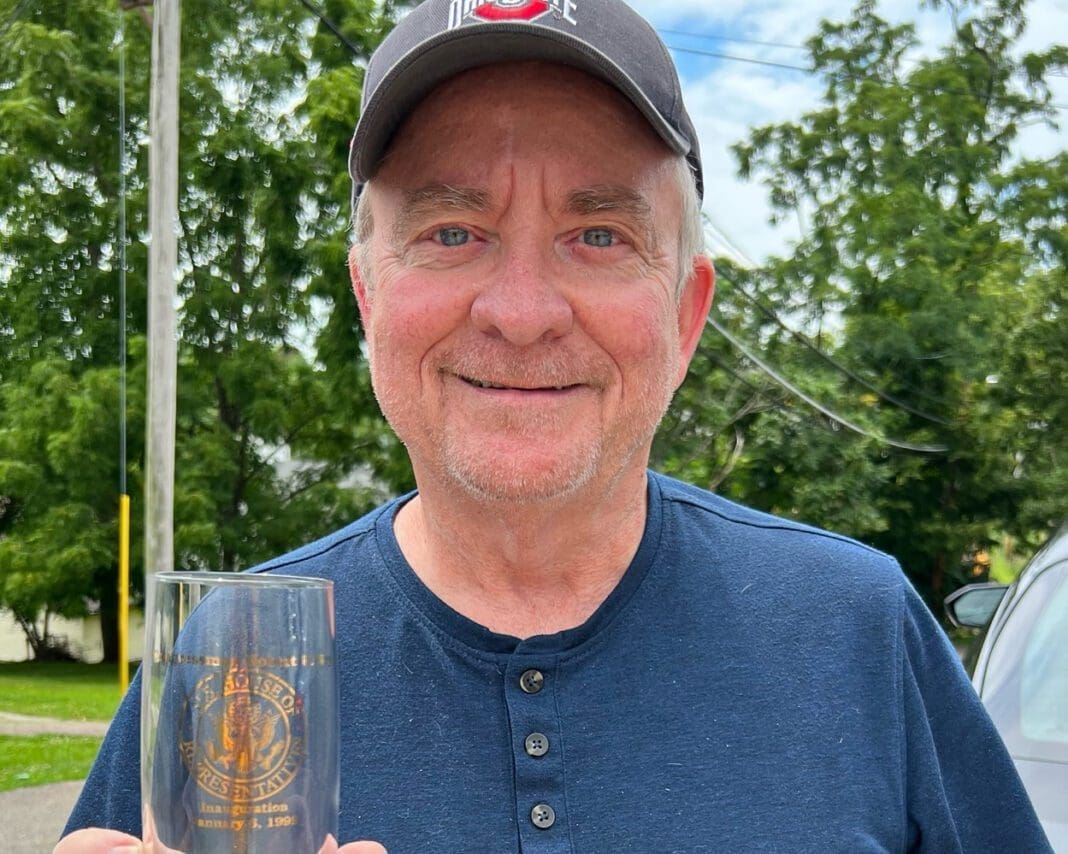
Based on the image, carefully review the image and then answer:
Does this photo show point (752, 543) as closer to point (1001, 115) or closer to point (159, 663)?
point (159, 663)

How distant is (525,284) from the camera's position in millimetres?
1724


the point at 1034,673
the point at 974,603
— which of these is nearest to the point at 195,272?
the point at 974,603

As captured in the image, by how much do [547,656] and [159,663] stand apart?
0.63 metres

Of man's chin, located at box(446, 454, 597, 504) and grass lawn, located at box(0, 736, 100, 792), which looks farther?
grass lawn, located at box(0, 736, 100, 792)

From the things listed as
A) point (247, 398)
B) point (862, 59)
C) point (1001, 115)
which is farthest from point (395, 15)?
point (1001, 115)

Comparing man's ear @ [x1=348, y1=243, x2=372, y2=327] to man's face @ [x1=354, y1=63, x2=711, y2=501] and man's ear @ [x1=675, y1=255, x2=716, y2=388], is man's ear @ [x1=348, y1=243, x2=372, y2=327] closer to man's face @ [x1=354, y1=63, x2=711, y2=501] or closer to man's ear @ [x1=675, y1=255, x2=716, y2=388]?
man's face @ [x1=354, y1=63, x2=711, y2=501]

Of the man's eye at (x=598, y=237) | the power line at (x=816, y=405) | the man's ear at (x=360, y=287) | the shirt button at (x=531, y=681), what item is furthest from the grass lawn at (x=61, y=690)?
the man's eye at (x=598, y=237)

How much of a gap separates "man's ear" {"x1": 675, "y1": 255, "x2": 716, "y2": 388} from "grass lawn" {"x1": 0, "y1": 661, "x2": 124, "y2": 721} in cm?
1263

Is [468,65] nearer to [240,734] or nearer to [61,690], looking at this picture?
[240,734]

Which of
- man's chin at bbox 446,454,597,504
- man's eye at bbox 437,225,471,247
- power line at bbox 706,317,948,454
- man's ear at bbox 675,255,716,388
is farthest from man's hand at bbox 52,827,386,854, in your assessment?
power line at bbox 706,317,948,454

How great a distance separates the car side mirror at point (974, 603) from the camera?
15.0ft

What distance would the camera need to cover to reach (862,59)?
1096 inches

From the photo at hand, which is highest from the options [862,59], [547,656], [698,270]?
[862,59]

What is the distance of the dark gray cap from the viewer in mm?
Result: 1692
